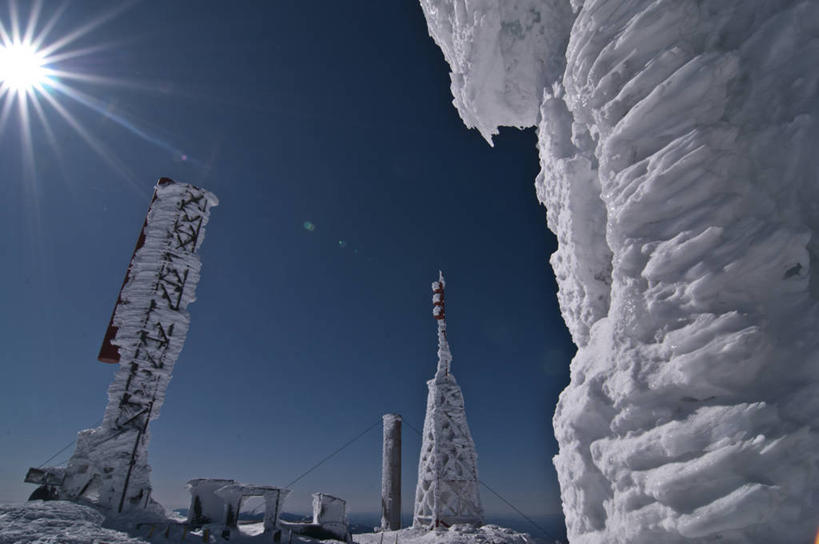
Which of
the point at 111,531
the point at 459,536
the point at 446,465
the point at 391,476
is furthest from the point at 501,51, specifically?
the point at 391,476

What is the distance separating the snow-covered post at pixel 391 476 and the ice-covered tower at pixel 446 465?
2118 millimetres

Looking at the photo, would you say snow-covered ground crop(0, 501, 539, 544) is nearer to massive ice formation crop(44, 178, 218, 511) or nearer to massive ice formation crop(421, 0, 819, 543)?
massive ice formation crop(44, 178, 218, 511)

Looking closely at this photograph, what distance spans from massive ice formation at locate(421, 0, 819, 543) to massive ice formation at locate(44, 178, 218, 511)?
43.5ft

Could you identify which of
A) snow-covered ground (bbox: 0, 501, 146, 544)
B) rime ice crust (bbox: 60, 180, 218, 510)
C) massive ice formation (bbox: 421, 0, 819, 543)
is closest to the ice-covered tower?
rime ice crust (bbox: 60, 180, 218, 510)

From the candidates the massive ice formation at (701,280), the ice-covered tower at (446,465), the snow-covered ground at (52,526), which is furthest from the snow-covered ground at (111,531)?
the massive ice formation at (701,280)

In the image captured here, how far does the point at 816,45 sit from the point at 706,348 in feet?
4.62

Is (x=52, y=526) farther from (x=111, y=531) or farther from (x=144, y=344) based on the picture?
(x=144, y=344)

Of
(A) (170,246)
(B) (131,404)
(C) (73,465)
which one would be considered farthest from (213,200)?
(C) (73,465)

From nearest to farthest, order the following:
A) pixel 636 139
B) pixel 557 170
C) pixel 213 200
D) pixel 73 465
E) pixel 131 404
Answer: pixel 636 139 → pixel 557 170 → pixel 73 465 → pixel 131 404 → pixel 213 200

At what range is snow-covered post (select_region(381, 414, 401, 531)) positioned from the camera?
16.7 m

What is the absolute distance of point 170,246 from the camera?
45.1 ft

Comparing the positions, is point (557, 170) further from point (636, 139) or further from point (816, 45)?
point (816, 45)

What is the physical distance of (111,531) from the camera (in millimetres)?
8406

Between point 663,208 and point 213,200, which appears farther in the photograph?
point 213,200
